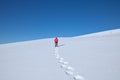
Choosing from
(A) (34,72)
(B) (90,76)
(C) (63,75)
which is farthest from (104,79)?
(A) (34,72)

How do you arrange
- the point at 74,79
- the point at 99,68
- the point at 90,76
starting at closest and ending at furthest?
the point at 74,79
the point at 90,76
the point at 99,68

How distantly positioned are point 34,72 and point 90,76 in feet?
5.87

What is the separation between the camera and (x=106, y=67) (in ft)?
16.7

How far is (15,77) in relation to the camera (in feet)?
14.1

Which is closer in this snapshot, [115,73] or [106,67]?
[115,73]

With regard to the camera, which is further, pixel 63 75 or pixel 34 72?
pixel 34 72

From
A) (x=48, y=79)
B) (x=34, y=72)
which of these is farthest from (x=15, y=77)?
(x=48, y=79)

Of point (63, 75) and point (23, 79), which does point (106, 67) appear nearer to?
point (63, 75)

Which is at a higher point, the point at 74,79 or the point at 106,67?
the point at 106,67

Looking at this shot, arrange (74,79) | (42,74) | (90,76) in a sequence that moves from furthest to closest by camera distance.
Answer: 1. (42,74)
2. (90,76)
3. (74,79)

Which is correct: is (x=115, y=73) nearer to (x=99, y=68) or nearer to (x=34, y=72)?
(x=99, y=68)

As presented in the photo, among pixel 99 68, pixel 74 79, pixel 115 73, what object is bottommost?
pixel 74 79

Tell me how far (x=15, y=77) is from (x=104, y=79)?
256cm

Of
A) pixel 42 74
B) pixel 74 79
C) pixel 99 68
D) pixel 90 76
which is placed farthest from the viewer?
pixel 99 68
